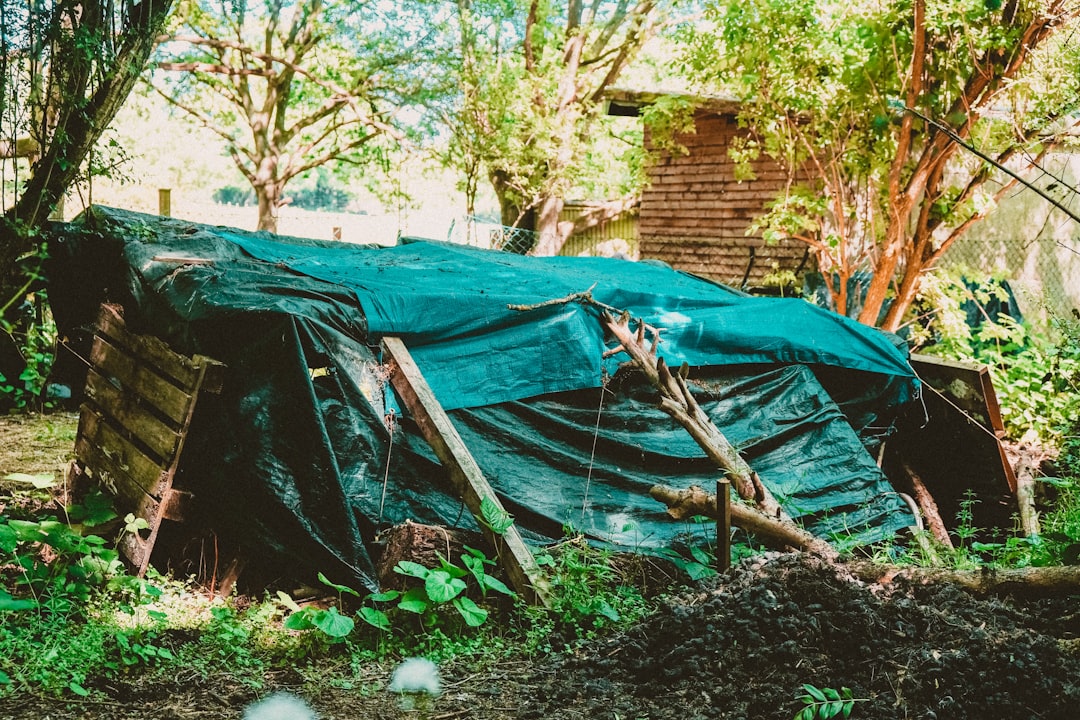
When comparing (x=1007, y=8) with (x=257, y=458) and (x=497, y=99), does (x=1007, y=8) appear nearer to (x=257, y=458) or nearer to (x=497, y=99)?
(x=257, y=458)

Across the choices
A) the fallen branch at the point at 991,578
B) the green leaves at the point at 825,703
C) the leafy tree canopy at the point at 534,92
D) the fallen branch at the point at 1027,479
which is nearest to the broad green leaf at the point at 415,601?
the green leaves at the point at 825,703

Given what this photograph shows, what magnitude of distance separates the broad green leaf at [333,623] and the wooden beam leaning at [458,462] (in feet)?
2.74

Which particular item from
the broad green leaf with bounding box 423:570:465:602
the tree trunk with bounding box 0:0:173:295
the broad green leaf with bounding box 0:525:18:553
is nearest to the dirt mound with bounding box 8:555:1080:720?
the broad green leaf with bounding box 423:570:465:602

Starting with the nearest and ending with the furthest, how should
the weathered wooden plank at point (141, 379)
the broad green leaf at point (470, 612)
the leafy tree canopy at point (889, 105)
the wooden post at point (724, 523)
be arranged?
the broad green leaf at point (470, 612)
the wooden post at point (724, 523)
the weathered wooden plank at point (141, 379)
the leafy tree canopy at point (889, 105)

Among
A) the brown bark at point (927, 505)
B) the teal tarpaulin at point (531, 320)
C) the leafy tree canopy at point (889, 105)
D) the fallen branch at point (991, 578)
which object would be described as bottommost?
the brown bark at point (927, 505)

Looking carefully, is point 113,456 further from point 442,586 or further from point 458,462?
point 442,586

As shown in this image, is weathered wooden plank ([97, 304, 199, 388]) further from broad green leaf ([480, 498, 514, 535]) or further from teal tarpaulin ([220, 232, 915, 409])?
broad green leaf ([480, 498, 514, 535])

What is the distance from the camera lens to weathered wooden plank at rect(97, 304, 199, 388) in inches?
193

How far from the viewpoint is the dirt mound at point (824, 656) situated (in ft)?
10.6

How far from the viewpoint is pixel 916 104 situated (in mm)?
9125

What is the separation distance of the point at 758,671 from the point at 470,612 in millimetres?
1319

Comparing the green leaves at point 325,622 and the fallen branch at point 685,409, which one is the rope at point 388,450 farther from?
the fallen branch at point 685,409

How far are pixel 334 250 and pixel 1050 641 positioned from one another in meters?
5.49

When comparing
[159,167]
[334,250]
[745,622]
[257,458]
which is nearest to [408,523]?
[257,458]
